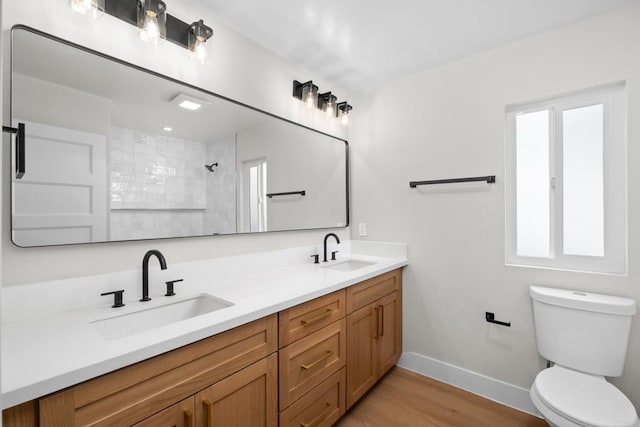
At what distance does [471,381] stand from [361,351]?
2.78 ft

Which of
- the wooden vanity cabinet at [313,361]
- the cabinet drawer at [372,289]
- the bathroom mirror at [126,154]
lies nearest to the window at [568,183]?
the cabinet drawer at [372,289]

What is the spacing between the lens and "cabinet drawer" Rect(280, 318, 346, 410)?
55.4 inches

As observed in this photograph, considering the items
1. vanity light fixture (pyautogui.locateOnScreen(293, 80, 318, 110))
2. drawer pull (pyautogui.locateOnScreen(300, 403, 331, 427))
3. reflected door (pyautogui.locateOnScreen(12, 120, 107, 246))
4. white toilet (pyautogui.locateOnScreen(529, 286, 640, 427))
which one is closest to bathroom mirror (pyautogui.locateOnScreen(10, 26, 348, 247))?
reflected door (pyautogui.locateOnScreen(12, 120, 107, 246))

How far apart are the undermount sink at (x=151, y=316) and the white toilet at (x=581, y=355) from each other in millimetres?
1514

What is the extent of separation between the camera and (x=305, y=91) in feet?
7.36

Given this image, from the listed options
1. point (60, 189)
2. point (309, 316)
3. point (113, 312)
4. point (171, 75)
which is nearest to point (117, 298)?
point (113, 312)

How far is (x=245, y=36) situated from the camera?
191 cm

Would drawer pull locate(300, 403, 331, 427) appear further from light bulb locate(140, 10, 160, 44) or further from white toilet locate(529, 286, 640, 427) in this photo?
light bulb locate(140, 10, 160, 44)

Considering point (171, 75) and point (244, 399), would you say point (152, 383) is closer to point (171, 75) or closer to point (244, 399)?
point (244, 399)

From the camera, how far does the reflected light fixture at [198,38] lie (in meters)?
1.55

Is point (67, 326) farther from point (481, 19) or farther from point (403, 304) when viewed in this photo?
point (481, 19)

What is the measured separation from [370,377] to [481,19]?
7.35 feet

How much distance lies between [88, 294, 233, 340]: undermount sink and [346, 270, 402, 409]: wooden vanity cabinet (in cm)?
78

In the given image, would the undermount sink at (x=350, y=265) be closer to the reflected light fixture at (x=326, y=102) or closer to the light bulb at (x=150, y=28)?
the reflected light fixture at (x=326, y=102)
